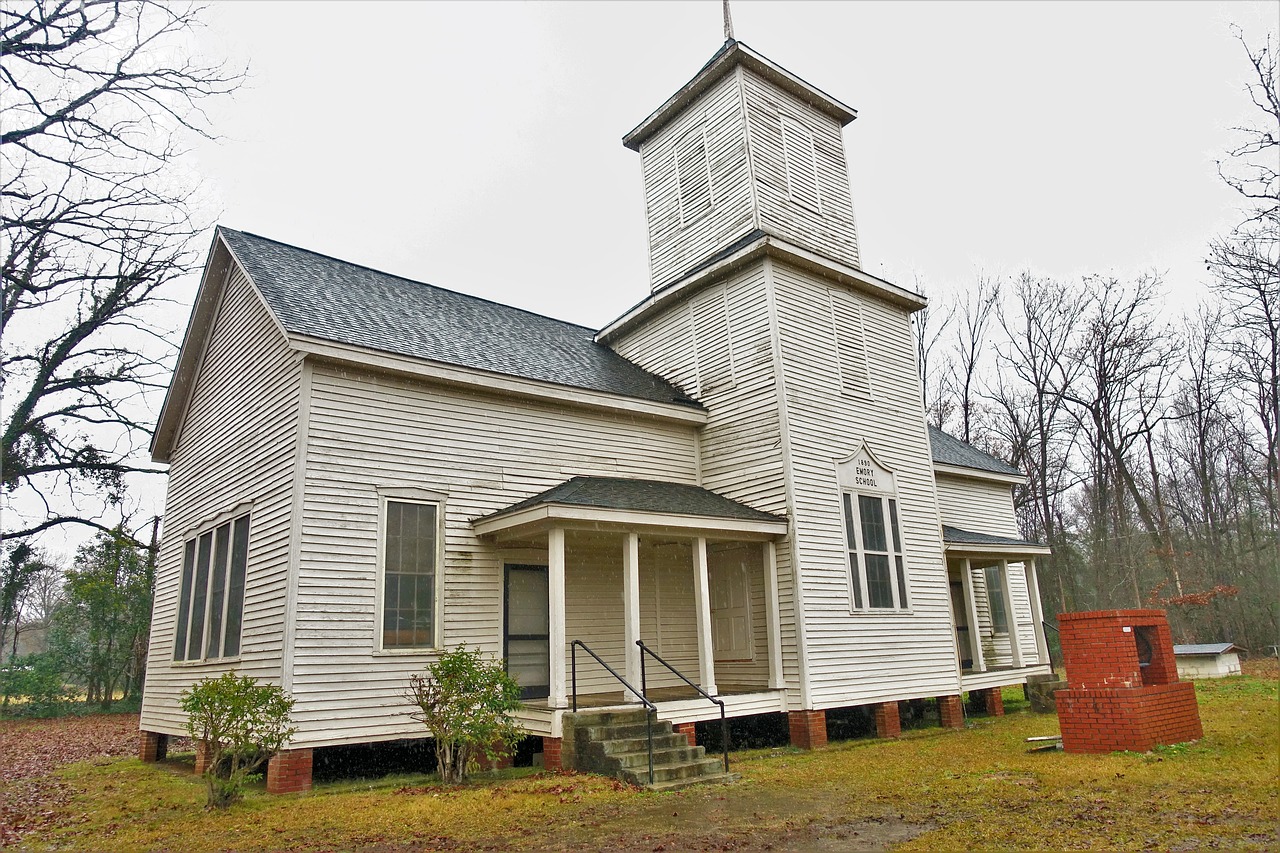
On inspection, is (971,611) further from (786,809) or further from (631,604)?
(786,809)

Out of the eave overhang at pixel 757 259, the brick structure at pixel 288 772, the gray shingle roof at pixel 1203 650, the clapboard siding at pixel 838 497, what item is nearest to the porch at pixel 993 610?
the clapboard siding at pixel 838 497

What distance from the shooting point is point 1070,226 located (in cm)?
3588

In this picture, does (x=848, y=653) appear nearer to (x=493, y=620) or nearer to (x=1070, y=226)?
(x=493, y=620)

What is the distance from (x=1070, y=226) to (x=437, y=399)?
3348cm

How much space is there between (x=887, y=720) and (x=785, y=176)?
1040 centimetres

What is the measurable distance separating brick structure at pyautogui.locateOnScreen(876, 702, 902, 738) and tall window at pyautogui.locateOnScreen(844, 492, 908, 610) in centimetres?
166

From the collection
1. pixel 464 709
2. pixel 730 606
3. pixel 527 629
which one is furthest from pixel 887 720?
pixel 464 709

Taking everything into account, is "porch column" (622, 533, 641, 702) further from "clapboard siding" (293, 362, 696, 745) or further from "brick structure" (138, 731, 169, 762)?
"brick structure" (138, 731, 169, 762)

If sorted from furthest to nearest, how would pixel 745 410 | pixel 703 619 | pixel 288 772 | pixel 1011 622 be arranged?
pixel 1011 622, pixel 745 410, pixel 703 619, pixel 288 772

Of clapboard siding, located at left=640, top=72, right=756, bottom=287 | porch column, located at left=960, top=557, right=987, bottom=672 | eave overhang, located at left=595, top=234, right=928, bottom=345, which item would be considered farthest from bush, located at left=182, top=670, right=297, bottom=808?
porch column, located at left=960, top=557, right=987, bottom=672

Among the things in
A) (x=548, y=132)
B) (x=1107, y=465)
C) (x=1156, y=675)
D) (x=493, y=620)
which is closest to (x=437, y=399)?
(x=493, y=620)

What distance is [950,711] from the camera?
14.8 metres

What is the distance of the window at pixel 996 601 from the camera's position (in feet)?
65.6

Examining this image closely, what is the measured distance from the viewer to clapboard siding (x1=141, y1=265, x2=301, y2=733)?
1065cm
